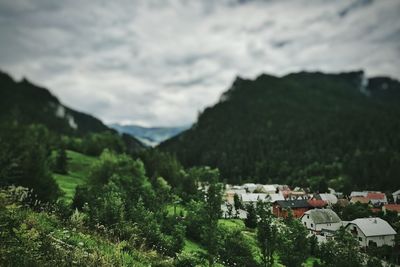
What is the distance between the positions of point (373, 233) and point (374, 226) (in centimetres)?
120

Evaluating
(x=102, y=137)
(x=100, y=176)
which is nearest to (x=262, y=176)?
(x=102, y=137)

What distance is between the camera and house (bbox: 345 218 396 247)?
3122cm

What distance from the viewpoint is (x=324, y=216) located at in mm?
37656

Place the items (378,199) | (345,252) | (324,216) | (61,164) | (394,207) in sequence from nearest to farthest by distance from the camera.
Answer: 1. (345,252)
2. (324,216)
3. (394,207)
4. (378,199)
5. (61,164)

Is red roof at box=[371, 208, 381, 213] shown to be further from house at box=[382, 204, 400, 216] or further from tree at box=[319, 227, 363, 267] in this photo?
tree at box=[319, 227, 363, 267]

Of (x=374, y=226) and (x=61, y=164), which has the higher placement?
(x=61, y=164)

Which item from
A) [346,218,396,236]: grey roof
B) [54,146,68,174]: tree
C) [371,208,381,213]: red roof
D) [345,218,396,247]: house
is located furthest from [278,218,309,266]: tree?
[54,146,68,174]: tree

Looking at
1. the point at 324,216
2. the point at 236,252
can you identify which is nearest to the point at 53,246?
the point at 236,252

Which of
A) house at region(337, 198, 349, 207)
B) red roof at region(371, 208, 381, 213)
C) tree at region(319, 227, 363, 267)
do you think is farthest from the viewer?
house at region(337, 198, 349, 207)

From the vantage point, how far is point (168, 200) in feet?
160

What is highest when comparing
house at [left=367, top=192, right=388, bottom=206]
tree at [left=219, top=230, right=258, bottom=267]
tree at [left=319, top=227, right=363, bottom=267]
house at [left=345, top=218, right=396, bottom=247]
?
house at [left=367, top=192, right=388, bottom=206]

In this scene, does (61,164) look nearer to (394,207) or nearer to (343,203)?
(343,203)

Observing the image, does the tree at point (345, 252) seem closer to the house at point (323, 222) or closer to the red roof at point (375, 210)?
the house at point (323, 222)

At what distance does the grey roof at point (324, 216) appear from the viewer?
3706cm
